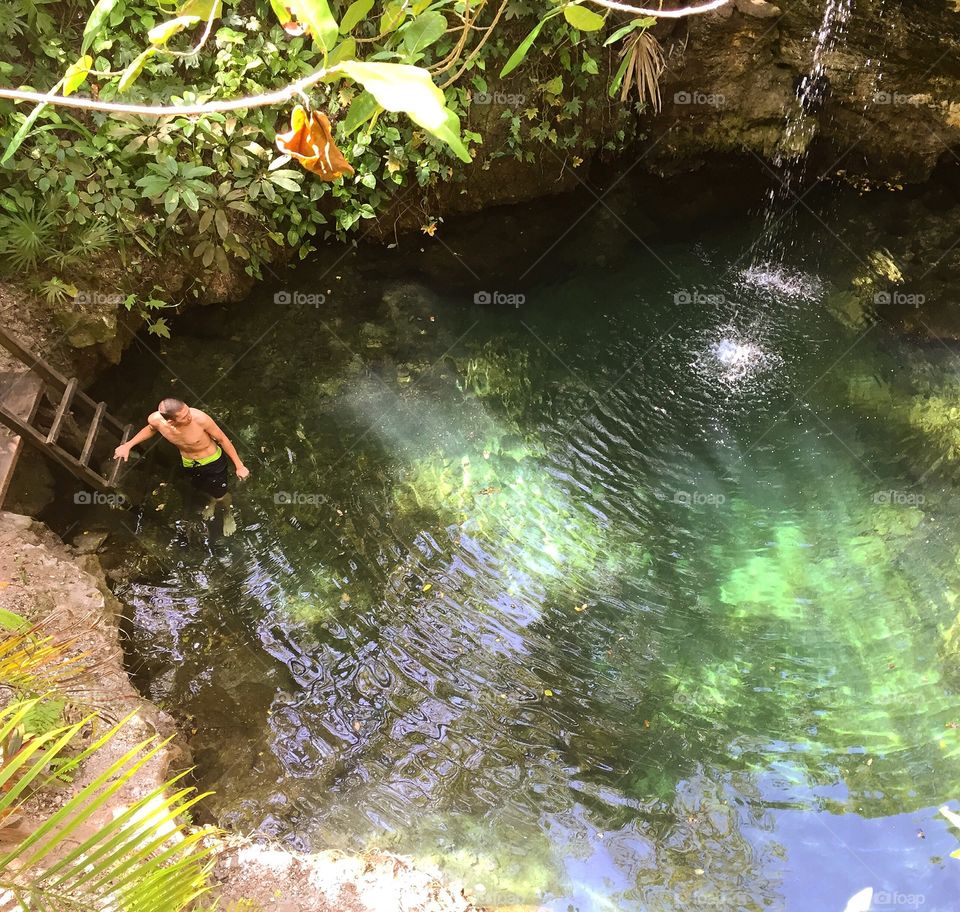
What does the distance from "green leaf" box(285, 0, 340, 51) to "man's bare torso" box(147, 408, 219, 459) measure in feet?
12.1

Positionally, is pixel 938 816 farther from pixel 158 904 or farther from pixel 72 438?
pixel 72 438

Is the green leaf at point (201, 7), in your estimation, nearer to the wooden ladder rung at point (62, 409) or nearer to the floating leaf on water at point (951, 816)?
the floating leaf on water at point (951, 816)

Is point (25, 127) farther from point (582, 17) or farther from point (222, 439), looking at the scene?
point (222, 439)

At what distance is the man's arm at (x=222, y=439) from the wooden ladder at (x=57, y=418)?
0.88 meters

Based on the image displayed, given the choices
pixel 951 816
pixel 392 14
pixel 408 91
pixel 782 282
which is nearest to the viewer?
pixel 408 91

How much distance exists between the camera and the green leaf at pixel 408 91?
103cm

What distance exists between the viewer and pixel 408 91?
1.04 meters

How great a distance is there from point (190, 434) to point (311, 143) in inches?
141

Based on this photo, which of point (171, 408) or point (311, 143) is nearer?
point (311, 143)

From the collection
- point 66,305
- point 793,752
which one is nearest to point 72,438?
point 66,305

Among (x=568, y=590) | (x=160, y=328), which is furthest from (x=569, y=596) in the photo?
(x=160, y=328)

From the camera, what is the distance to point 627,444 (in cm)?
535

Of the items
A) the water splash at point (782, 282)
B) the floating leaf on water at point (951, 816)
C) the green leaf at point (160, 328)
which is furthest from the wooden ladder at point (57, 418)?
the water splash at point (782, 282)

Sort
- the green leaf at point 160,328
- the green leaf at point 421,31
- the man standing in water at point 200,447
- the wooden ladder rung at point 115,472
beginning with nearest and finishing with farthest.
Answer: the green leaf at point 421,31, the man standing in water at point 200,447, the wooden ladder rung at point 115,472, the green leaf at point 160,328
